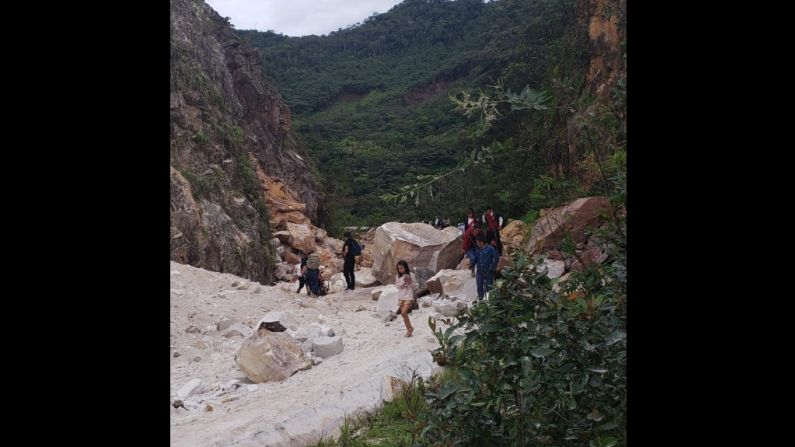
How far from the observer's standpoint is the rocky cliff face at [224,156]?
14.0 meters

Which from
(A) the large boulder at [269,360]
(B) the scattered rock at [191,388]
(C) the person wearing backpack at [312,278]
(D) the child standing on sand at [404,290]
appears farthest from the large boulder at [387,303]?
(B) the scattered rock at [191,388]

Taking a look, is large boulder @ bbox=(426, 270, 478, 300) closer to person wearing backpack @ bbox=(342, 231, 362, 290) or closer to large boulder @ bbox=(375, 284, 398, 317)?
large boulder @ bbox=(375, 284, 398, 317)

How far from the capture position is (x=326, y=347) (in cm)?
709

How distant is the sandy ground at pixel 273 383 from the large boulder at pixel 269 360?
4.2 inches

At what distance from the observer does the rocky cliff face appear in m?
14.0

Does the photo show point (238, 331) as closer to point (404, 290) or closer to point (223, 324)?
point (223, 324)

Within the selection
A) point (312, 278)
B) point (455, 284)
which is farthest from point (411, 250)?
point (455, 284)

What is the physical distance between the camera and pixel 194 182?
14648 millimetres

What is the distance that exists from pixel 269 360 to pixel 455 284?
4.43 meters

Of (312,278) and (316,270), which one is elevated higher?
(316,270)

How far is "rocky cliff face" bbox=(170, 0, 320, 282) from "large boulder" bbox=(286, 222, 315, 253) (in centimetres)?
81

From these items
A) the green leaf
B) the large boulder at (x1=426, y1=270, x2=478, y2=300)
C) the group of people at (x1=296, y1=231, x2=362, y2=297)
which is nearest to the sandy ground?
the group of people at (x1=296, y1=231, x2=362, y2=297)
